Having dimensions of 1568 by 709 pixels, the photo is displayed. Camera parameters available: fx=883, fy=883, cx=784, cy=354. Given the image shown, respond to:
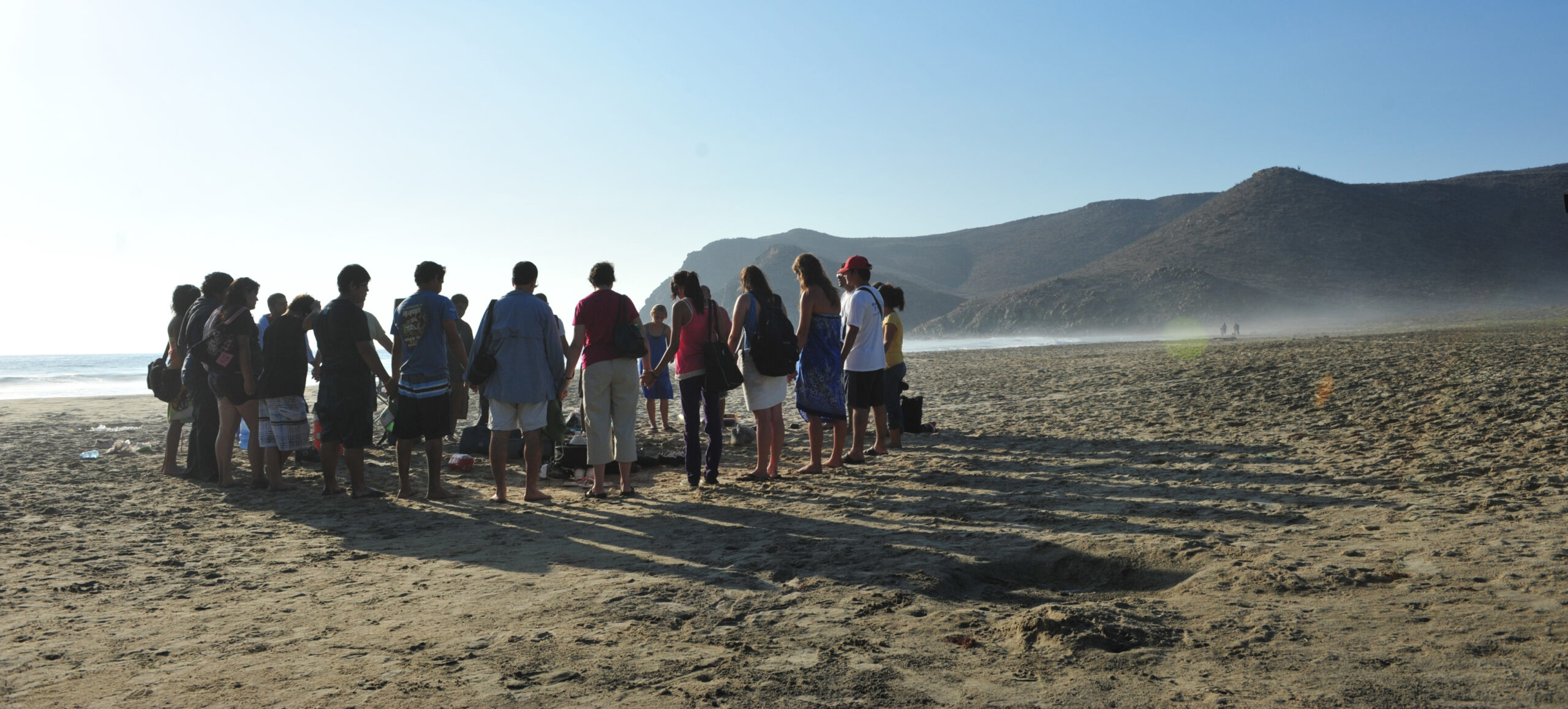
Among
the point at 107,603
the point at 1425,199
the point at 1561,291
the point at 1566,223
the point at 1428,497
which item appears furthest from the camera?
the point at 1425,199

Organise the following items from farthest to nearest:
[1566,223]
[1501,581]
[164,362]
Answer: [1566,223] → [164,362] → [1501,581]

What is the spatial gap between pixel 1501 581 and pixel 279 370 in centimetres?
738

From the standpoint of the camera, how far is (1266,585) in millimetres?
3541

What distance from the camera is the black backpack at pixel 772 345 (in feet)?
21.2

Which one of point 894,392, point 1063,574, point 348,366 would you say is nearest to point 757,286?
point 894,392

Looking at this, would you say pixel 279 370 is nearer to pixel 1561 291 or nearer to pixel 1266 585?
pixel 1266 585

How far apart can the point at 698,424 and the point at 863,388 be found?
1430 millimetres

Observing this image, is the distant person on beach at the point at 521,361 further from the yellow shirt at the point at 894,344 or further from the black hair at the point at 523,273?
the yellow shirt at the point at 894,344

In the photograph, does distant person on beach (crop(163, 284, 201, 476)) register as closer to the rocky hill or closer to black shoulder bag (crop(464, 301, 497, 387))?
black shoulder bag (crop(464, 301, 497, 387))

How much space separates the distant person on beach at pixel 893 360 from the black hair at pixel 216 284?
535 centimetres

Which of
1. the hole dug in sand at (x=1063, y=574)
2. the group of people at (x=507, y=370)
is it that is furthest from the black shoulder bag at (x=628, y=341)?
the hole dug in sand at (x=1063, y=574)

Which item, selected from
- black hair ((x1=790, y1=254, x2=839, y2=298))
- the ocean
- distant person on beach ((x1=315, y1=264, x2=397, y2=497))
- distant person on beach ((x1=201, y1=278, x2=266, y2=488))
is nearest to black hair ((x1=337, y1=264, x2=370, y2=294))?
distant person on beach ((x1=315, y1=264, x2=397, y2=497))

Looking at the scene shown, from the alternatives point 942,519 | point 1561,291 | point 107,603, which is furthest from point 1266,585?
point 1561,291

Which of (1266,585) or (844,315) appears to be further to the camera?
(844,315)
